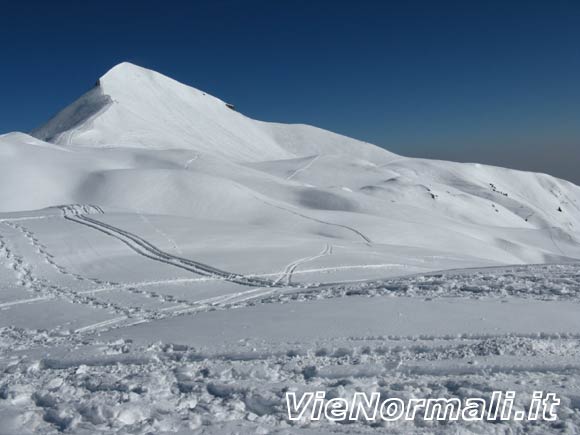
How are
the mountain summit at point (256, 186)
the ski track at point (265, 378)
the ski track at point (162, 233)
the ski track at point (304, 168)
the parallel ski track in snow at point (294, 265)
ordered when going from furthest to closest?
the ski track at point (304, 168) → the mountain summit at point (256, 186) → the ski track at point (162, 233) → the parallel ski track in snow at point (294, 265) → the ski track at point (265, 378)

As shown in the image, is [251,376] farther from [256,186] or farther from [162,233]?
[256,186]

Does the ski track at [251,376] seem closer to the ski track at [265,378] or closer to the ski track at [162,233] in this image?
the ski track at [265,378]

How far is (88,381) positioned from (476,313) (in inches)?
238

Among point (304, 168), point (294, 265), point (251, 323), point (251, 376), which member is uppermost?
point (304, 168)

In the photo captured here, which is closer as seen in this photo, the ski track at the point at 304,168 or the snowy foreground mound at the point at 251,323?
the snowy foreground mound at the point at 251,323

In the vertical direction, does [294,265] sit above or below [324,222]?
below

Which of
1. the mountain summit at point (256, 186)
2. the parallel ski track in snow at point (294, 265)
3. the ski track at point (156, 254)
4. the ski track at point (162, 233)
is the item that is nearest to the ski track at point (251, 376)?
the ski track at point (156, 254)

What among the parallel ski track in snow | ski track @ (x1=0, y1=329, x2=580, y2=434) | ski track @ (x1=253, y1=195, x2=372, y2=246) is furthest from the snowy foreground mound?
ski track @ (x1=253, y1=195, x2=372, y2=246)

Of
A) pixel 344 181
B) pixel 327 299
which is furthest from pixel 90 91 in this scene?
pixel 327 299

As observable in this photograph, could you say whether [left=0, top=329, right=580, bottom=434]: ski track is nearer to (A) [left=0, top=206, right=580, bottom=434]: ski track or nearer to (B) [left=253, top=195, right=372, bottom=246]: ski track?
(A) [left=0, top=206, right=580, bottom=434]: ski track

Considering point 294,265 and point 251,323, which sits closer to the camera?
point 251,323

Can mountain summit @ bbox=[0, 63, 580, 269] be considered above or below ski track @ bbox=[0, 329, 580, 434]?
above

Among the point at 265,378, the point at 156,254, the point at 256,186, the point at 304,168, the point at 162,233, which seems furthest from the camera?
the point at 304,168

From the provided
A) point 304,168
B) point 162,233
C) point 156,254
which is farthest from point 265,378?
point 304,168
